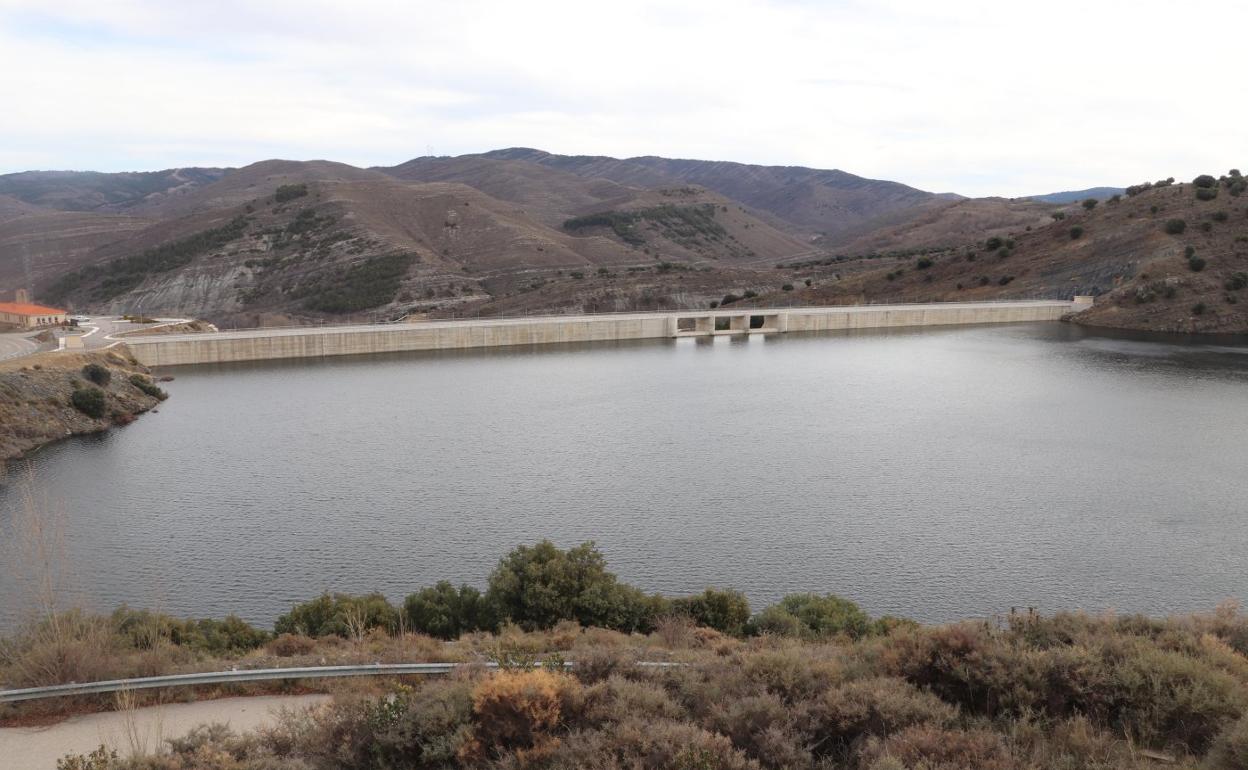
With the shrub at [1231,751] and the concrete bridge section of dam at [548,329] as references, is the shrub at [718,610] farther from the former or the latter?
the concrete bridge section of dam at [548,329]

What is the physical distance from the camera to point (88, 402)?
3753 centimetres

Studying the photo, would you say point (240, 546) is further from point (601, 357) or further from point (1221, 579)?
point (601, 357)

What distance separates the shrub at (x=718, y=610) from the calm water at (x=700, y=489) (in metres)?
2.33

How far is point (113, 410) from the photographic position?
128ft

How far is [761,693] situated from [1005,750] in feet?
7.87

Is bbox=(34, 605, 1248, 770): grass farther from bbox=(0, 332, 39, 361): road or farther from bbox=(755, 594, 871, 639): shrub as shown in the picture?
bbox=(0, 332, 39, 361): road

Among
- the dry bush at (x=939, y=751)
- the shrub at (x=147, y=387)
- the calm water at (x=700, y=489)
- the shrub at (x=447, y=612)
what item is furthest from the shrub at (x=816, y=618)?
the shrub at (x=147, y=387)

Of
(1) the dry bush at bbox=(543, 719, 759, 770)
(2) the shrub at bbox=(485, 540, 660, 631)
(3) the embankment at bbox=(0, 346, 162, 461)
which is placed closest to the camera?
(1) the dry bush at bbox=(543, 719, 759, 770)

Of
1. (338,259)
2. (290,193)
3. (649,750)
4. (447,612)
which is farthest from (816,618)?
(290,193)

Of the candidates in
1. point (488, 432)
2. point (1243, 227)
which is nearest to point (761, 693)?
point (488, 432)

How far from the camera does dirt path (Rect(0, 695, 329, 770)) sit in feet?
28.5

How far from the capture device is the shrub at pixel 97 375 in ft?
135

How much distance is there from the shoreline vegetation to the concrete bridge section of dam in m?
53.8

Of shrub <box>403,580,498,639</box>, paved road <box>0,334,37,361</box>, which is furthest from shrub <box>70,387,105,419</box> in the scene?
shrub <box>403,580,498,639</box>
